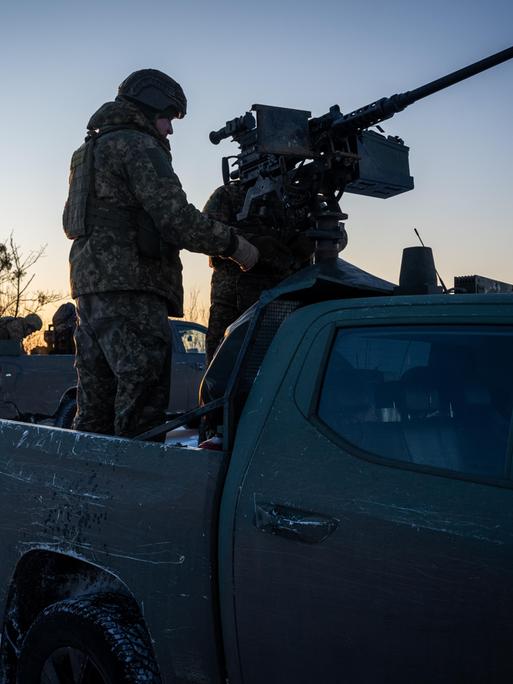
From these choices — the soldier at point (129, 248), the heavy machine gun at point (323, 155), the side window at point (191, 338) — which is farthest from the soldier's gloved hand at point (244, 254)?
the side window at point (191, 338)

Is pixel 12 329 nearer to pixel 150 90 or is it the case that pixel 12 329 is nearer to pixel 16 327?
pixel 16 327

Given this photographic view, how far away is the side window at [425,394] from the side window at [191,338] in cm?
776

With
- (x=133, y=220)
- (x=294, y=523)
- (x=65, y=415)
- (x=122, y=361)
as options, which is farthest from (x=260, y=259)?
(x=294, y=523)

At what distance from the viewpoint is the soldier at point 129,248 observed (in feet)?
12.0

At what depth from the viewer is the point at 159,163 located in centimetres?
374

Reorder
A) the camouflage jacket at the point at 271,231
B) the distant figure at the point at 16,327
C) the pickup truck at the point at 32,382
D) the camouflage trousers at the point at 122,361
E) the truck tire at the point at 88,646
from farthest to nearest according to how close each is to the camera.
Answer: the distant figure at the point at 16,327, the pickup truck at the point at 32,382, the camouflage jacket at the point at 271,231, the camouflage trousers at the point at 122,361, the truck tire at the point at 88,646

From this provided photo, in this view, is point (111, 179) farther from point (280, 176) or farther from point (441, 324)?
point (441, 324)

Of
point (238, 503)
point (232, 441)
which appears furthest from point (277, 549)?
point (232, 441)

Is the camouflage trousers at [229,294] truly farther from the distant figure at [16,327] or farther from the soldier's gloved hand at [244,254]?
the distant figure at [16,327]

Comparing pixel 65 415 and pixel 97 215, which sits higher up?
pixel 97 215

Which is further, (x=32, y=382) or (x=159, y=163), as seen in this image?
(x=32, y=382)

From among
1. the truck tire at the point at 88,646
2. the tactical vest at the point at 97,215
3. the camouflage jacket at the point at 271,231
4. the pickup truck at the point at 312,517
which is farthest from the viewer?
the camouflage jacket at the point at 271,231

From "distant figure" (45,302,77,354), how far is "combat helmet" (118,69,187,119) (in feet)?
18.8

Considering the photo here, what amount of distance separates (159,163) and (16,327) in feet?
20.2
